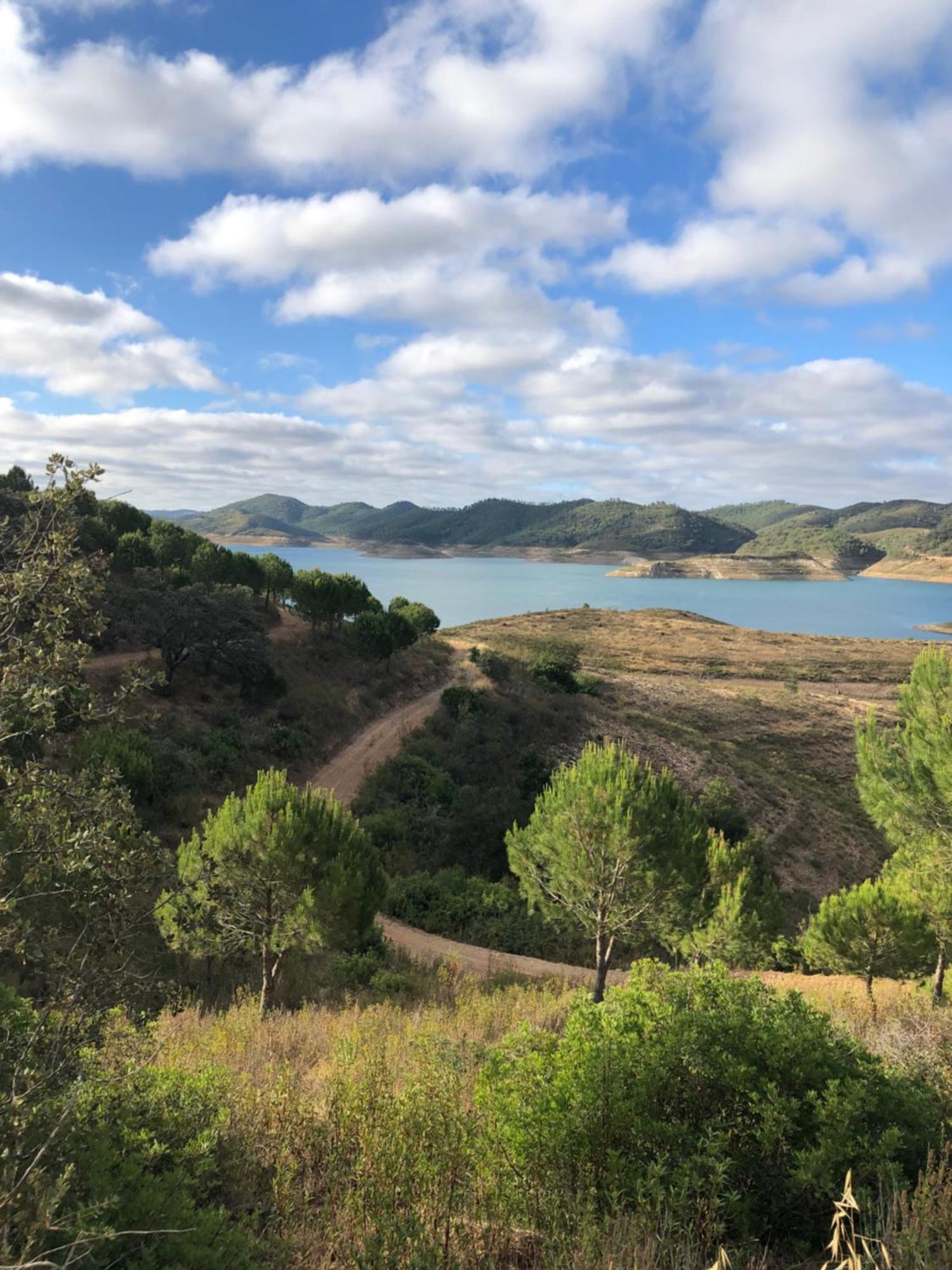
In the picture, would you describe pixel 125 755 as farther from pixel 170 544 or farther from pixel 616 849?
pixel 170 544

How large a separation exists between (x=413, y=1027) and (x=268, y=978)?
20.0ft

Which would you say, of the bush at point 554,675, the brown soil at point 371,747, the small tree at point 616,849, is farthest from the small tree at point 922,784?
the bush at point 554,675

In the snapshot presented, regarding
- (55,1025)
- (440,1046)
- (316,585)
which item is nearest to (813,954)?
(440,1046)

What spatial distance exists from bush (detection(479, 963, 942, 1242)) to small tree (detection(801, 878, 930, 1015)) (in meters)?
12.8

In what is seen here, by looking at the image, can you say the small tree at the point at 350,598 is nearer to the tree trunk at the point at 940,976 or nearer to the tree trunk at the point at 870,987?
the tree trunk at the point at 870,987

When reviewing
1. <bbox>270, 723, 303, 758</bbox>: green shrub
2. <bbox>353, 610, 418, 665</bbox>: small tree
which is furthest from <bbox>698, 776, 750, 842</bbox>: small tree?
<bbox>353, 610, 418, 665</bbox>: small tree

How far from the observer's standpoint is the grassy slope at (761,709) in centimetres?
3734

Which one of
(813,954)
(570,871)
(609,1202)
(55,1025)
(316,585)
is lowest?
(813,954)

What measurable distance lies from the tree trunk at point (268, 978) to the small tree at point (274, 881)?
0.11 feet

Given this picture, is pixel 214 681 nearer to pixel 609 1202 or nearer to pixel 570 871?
pixel 570 871

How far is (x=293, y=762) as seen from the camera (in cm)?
3422

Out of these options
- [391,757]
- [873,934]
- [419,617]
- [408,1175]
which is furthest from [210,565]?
[408,1175]

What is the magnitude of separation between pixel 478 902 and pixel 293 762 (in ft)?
45.7

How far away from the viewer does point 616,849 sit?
1517cm
